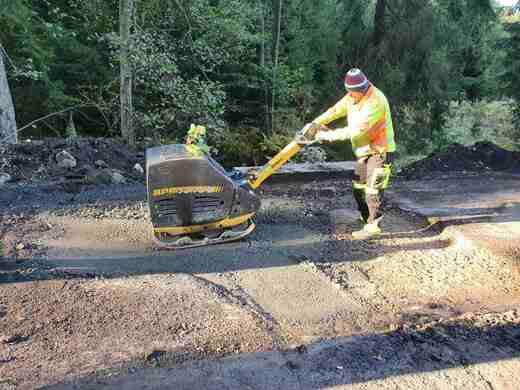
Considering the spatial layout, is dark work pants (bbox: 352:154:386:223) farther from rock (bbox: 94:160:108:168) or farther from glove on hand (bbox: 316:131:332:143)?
rock (bbox: 94:160:108:168)

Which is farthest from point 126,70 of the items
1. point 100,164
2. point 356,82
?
point 356,82

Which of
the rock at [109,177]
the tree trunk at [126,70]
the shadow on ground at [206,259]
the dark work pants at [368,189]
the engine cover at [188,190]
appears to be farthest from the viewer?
the tree trunk at [126,70]

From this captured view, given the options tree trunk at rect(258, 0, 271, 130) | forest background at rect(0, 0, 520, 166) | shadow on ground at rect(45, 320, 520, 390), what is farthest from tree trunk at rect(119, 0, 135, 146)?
shadow on ground at rect(45, 320, 520, 390)

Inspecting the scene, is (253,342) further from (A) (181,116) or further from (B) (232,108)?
(B) (232,108)

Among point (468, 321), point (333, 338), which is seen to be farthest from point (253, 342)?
point (468, 321)

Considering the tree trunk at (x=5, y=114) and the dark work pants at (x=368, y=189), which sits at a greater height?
the tree trunk at (x=5, y=114)

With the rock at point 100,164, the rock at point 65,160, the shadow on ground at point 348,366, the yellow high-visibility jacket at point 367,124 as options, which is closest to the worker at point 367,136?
the yellow high-visibility jacket at point 367,124

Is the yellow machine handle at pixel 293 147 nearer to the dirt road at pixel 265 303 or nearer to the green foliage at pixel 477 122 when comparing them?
the dirt road at pixel 265 303

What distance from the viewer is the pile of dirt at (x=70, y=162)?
6.88m

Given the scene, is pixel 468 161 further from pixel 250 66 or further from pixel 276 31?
pixel 276 31

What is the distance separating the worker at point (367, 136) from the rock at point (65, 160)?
4.09 m

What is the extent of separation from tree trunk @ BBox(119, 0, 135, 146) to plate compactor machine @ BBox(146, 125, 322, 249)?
4773mm

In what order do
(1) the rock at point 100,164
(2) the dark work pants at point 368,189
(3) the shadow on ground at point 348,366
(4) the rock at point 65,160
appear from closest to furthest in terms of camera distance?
(3) the shadow on ground at point 348,366 → (2) the dark work pants at point 368,189 → (4) the rock at point 65,160 → (1) the rock at point 100,164

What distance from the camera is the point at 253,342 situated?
117 inches
